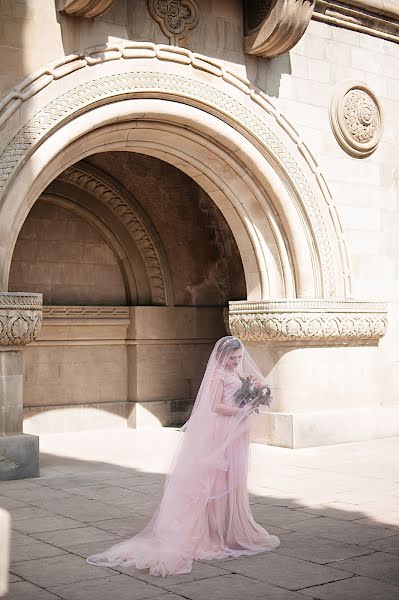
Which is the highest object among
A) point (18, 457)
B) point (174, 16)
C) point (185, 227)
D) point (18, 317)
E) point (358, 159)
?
point (174, 16)

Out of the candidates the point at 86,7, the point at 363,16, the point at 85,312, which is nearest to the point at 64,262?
the point at 85,312

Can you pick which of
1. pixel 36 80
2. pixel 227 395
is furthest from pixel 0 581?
pixel 36 80

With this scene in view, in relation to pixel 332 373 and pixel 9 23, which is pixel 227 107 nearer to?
pixel 9 23

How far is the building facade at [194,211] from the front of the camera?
8.07 metres

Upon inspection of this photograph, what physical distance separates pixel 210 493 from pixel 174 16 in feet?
18.4

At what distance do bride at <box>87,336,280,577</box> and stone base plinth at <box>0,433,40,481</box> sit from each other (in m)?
2.64

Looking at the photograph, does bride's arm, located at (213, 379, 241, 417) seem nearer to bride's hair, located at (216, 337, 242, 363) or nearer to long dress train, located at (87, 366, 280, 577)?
long dress train, located at (87, 366, 280, 577)

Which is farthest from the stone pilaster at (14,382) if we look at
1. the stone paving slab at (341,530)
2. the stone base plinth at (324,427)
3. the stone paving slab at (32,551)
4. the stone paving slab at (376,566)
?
the stone paving slab at (376,566)

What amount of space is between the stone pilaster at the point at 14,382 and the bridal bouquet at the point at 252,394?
2902 millimetres

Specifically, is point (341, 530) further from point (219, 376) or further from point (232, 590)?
point (232, 590)

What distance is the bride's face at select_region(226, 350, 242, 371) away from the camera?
214 inches

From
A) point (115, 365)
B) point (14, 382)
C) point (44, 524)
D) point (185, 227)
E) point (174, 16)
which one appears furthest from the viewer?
point (185, 227)

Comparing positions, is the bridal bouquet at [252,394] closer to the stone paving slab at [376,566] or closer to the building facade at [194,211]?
the stone paving slab at [376,566]

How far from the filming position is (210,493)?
5254mm
